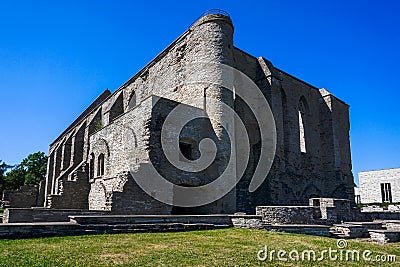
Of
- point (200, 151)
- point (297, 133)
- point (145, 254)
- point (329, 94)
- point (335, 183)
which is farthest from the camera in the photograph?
point (329, 94)

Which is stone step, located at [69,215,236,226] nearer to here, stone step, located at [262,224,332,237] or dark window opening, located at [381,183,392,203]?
stone step, located at [262,224,332,237]

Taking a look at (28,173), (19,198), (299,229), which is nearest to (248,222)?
(299,229)

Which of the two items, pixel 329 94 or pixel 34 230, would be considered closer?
pixel 34 230

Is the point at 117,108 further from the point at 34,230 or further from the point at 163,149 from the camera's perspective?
the point at 34,230

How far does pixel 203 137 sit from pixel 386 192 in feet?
110

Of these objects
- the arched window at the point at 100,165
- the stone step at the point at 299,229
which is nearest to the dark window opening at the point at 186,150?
the arched window at the point at 100,165

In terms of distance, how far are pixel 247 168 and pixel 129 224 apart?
11.9m

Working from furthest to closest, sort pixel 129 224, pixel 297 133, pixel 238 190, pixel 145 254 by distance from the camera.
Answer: pixel 297 133 → pixel 238 190 → pixel 129 224 → pixel 145 254

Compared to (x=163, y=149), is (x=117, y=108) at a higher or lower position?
higher

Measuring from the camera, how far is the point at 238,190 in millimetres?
20375

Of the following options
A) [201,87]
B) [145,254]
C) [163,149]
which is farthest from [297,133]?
[145,254]

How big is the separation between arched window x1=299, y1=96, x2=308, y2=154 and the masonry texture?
0.26ft

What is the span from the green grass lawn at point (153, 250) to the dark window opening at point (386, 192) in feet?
121

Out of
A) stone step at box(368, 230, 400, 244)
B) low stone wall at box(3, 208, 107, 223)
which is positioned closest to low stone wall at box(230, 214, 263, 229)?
stone step at box(368, 230, 400, 244)
